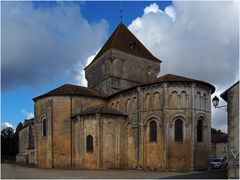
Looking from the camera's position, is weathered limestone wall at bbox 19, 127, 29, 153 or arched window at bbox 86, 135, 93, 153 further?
weathered limestone wall at bbox 19, 127, 29, 153

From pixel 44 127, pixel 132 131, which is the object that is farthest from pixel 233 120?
pixel 44 127

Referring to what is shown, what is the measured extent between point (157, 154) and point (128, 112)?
230 inches

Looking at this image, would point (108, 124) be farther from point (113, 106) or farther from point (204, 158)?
point (204, 158)

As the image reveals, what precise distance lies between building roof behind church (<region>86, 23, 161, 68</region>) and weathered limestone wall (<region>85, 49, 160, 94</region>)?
72cm

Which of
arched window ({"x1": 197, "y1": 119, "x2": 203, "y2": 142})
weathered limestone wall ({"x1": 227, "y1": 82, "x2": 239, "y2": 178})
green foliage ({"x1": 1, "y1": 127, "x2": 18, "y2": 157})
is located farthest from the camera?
green foliage ({"x1": 1, "y1": 127, "x2": 18, "y2": 157})

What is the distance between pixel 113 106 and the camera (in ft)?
126

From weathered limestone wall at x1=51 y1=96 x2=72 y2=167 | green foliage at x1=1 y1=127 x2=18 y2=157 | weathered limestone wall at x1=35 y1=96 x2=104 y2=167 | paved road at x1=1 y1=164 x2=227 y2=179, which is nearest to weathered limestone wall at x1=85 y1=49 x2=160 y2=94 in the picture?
weathered limestone wall at x1=35 y1=96 x2=104 y2=167

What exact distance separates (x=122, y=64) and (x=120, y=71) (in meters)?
0.97

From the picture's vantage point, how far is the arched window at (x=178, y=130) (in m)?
31.7

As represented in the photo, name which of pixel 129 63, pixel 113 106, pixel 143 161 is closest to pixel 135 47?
pixel 129 63

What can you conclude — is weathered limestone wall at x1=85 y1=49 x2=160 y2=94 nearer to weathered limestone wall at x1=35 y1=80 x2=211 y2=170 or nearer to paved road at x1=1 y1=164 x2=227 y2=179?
weathered limestone wall at x1=35 y1=80 x2=211 y2=170

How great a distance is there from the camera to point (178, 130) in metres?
32.0

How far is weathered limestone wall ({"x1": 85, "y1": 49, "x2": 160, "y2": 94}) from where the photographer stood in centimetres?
4384

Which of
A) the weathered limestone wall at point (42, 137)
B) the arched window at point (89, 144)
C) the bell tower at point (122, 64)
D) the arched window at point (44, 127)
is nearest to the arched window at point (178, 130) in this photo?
the arched window at point (89, 144)
